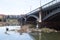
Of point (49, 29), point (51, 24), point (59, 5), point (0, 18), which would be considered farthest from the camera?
point (0, 18)

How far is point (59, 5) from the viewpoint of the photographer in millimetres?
47312

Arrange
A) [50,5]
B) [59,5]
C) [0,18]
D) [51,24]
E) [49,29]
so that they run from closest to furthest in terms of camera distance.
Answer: [59,5], [50,5], [49,29], [51,24], [0,18]

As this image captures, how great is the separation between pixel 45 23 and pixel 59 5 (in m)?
15.0

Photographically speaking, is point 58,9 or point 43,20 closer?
point 58,9

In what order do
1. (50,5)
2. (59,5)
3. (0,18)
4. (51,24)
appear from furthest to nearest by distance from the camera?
(0,18)
(51,24)
(50,5)
(59,5)

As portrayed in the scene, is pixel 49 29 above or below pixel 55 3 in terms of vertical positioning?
below

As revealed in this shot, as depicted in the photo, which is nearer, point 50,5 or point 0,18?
point 50,5

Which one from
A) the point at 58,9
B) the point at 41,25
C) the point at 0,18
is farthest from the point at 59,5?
the point at 0,18

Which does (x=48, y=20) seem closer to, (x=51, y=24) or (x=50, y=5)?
(x=51, y=24)

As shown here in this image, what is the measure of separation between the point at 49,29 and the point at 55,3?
10428 mm

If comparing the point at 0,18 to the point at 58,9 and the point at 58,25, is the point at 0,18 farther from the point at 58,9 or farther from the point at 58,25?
the point at 58,9

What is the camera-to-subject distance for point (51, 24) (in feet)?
200

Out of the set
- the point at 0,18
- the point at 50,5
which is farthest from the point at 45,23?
the point at 0,18

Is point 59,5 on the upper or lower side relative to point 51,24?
upper
